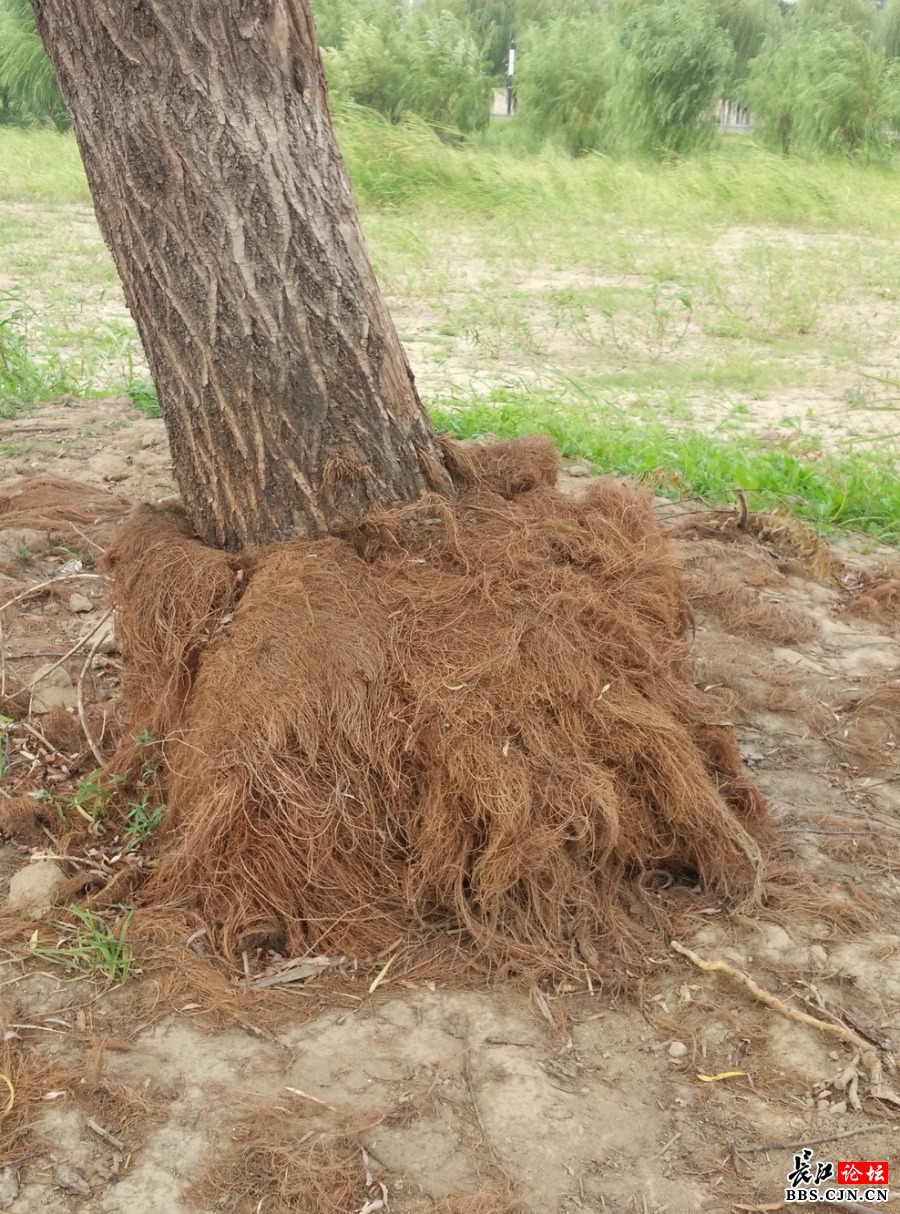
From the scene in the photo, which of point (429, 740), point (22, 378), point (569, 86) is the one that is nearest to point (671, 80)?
point (569, 86)

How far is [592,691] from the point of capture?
2.56 meters

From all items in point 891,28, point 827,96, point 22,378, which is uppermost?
point 891,28

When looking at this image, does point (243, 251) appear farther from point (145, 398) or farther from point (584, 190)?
point (584, 190)

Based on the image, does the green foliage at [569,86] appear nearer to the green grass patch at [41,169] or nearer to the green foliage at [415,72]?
the green foliage at [415,72]

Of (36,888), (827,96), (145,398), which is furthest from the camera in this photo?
(827,96)

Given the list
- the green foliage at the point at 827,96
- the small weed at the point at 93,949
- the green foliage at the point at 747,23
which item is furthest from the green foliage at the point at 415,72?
the small weed at the point at 93,949

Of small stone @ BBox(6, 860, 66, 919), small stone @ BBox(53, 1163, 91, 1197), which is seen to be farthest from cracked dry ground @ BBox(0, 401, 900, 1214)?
small stone @ BBox(6, 860, 66, 919)

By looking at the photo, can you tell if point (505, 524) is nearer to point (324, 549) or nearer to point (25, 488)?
point (324, 549)

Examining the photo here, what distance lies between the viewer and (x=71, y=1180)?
5.99ft

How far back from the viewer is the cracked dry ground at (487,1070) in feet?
6.10

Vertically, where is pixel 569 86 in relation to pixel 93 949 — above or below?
above

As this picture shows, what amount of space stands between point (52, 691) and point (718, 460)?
3.09 m

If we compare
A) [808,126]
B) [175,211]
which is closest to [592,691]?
[175,211]

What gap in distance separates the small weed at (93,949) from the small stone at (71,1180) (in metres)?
0.43
